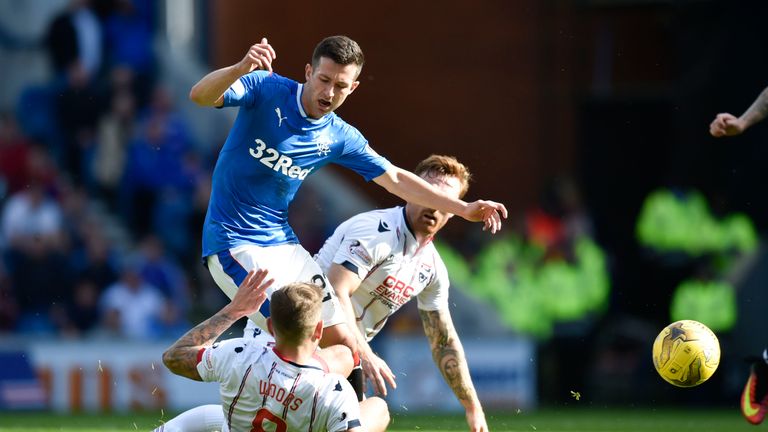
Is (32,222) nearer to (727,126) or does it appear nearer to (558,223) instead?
(558,223)

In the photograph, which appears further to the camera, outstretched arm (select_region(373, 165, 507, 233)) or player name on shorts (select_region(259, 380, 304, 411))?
outstretched arm (select_region(373, 165, 507, 233))

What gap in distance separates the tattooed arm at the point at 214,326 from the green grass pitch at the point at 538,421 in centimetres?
374

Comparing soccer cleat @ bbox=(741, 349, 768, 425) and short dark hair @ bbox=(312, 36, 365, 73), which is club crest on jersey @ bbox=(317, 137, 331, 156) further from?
soccer cleat @ bbox=(741, 349, 768, 425)

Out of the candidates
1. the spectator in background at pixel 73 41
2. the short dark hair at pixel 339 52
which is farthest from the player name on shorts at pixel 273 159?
the spectator in background at pixel 73 41

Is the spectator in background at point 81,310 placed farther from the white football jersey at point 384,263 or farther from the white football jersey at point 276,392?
the white football jersey at point 276,392

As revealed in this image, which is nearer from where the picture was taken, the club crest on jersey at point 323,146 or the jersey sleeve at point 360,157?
the club crest on jersey at point 323,146

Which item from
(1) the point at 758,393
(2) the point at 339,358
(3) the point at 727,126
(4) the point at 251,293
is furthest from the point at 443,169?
(1) the point at 758,393

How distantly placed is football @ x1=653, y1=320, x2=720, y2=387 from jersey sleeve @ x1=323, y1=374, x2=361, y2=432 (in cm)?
266

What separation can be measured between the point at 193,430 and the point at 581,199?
11.4 m

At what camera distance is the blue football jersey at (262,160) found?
749 centimetres

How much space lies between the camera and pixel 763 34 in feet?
54.0

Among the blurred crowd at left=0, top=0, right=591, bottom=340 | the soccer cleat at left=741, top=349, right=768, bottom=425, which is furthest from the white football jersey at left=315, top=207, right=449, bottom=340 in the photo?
the blurred crowd at left=0, top=0, right=591, bottom=340

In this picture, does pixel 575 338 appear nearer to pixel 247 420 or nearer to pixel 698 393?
pixel 698 393

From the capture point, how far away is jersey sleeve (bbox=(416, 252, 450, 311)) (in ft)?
27.2
